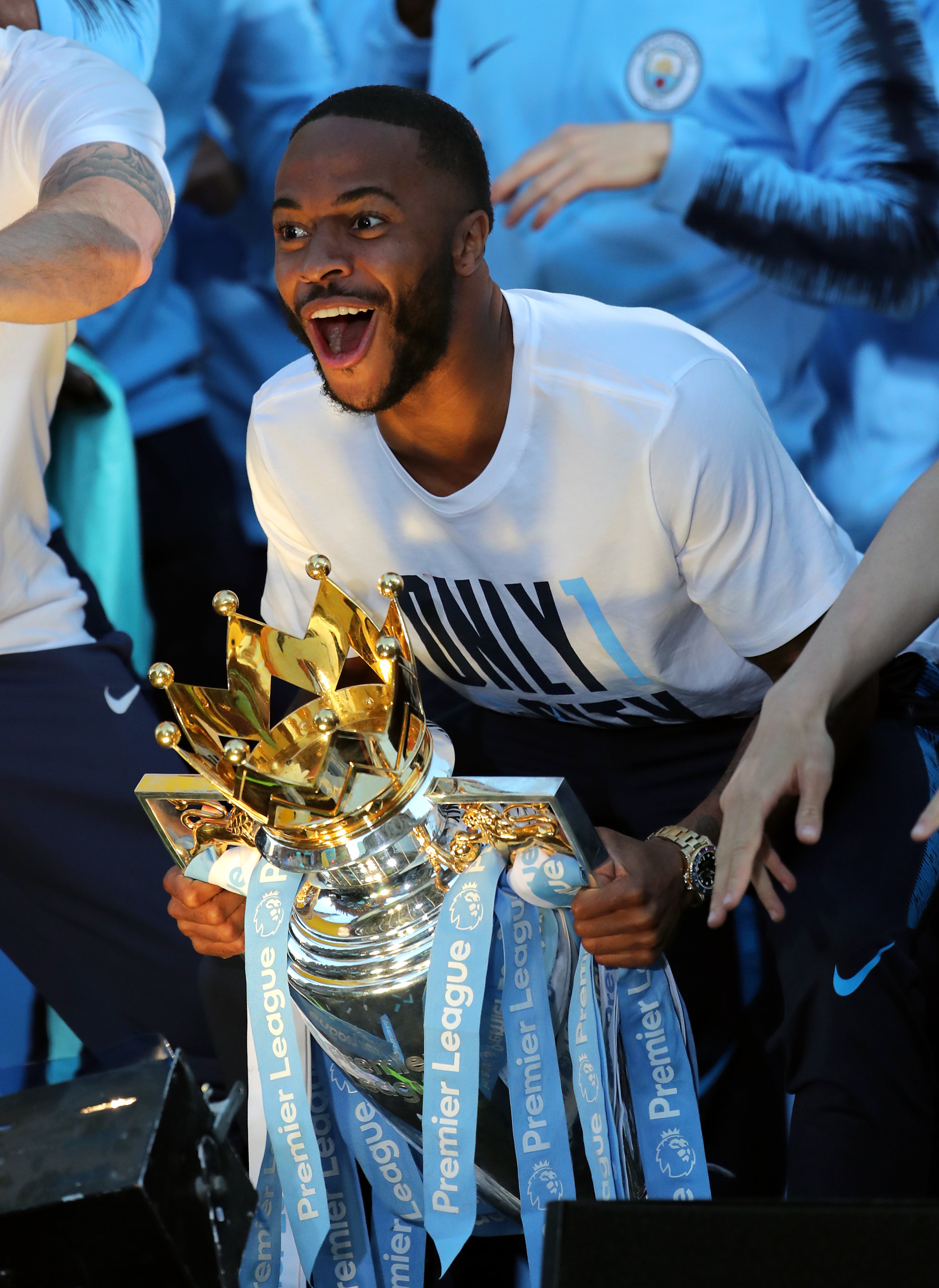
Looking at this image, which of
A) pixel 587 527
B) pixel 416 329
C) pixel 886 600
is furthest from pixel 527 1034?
pixel 416 329

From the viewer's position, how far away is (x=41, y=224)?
1.36 meters

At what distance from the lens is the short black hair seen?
1264 millimetres

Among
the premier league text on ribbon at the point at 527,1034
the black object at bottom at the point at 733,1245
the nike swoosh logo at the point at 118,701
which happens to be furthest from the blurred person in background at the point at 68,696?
the black object at bottom at the point at 733,1245

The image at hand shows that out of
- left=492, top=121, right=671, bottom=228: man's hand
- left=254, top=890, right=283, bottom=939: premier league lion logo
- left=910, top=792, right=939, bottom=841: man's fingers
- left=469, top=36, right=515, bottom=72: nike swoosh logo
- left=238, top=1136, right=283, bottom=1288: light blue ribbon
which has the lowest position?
left=238, top=1136, right=283, bottom=1288: light blue ribbon

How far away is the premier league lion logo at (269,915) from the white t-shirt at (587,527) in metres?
0.57

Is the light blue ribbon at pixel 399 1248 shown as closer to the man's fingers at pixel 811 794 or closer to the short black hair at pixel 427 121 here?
the man's fingers at pixel 811 794

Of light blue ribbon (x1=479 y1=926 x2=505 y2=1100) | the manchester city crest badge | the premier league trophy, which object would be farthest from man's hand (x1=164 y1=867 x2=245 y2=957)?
the manchester city crest badge

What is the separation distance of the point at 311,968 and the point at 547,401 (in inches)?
27.4

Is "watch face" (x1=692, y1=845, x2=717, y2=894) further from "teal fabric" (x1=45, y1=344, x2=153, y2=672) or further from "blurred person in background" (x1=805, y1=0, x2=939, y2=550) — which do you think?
"teal fabric" (x1=45, y1=344, x2=153, y2=672)

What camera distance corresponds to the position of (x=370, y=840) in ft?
2.75

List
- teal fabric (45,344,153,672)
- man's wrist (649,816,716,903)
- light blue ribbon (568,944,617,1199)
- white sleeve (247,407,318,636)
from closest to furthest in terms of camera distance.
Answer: light blue ribbon (568,944,617,1199) → man's wrist (649,816,716,903) → white sleeve (247,407,318,636) → teal fabric (45,344,153,672)

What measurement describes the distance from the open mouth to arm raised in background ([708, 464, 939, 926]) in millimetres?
A: 522

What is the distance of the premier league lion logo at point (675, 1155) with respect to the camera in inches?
38.1

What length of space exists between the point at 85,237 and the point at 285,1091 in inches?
36.3
